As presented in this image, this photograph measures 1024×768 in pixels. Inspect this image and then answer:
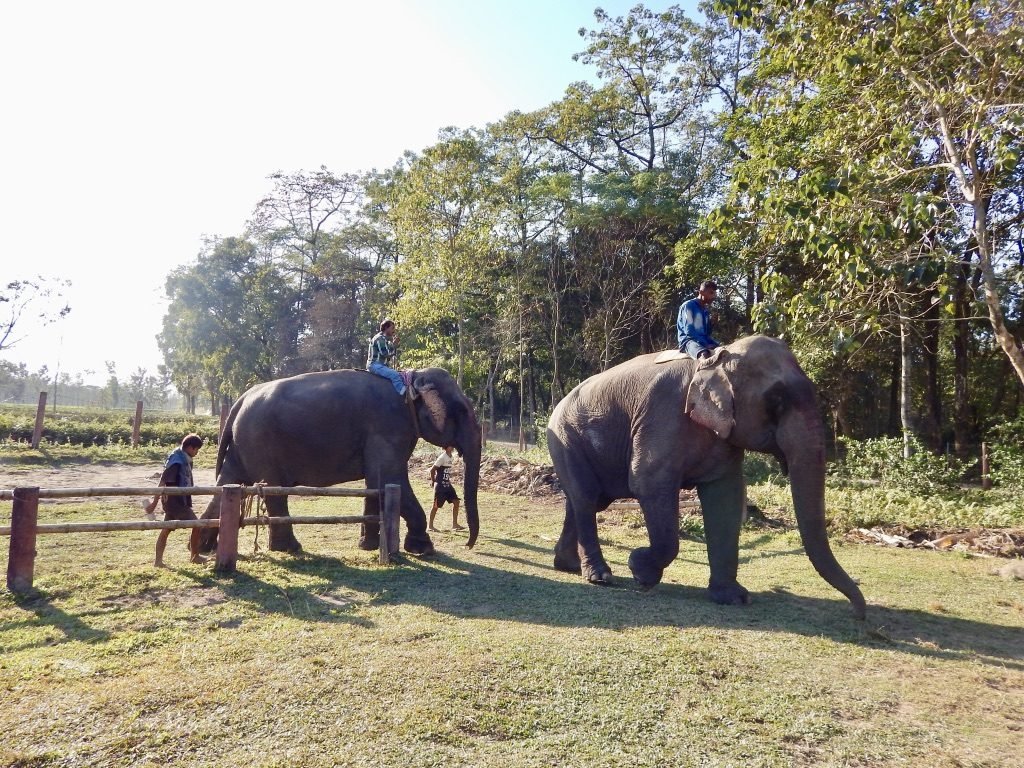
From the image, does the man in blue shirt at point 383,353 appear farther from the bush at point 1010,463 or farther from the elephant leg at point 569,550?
the bush at point 1010,463

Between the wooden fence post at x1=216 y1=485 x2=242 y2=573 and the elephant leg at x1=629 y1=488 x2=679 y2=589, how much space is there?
420 centimetres

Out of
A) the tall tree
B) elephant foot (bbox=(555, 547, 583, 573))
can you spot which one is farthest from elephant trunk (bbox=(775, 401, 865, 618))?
the tall tree

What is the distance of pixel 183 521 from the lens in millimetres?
6910

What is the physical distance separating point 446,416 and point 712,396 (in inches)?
154

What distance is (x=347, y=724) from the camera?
12.5ft

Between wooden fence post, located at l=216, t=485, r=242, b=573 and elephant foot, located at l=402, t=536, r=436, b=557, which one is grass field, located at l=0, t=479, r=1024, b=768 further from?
elephant foot, located at l=402, t=536, r=436, b=557

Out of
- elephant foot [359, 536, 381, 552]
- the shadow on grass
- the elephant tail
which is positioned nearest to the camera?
the shadow on grass

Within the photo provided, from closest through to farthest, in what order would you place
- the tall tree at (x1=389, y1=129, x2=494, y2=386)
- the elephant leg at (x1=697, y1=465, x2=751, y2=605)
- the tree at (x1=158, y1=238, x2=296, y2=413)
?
the elephant leg at (x1=697, y1=465, x2=751, y2=605) < the tall tree at (x1=389, y1=129, x2=494, y2=386) < the tree at (x1=158, y1=238, x2=296, y2=413)

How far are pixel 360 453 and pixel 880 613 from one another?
20.7ft

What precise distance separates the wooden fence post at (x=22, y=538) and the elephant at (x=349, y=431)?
124 inches

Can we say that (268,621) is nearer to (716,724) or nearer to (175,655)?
(175,655)

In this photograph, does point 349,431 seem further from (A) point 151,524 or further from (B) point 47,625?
(B) point 47,625

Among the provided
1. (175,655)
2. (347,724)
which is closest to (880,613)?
(347,724)

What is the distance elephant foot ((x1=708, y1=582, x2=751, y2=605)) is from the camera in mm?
6746
